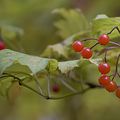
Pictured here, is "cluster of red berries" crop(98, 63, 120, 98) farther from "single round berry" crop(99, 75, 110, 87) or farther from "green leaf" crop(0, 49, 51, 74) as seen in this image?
"green leaf" crop(0, 49, 51, 74)

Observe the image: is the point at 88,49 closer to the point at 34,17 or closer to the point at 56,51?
the point at 56,51

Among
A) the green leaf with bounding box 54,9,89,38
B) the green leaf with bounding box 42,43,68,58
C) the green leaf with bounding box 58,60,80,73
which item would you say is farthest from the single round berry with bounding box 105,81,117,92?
Result: the green leaf with bounding box 54,9,89,38

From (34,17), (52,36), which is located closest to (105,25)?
(52,36)

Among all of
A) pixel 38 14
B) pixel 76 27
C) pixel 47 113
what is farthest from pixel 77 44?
pixel 47 113

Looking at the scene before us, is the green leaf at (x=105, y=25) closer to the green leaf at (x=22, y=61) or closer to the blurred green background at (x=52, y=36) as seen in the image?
the green leaf at (x=22, y=61)

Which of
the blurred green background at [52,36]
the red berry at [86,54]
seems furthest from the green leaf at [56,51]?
the blurred green background at [52,36]

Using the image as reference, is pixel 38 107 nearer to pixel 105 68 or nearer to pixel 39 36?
pixel 39 36
